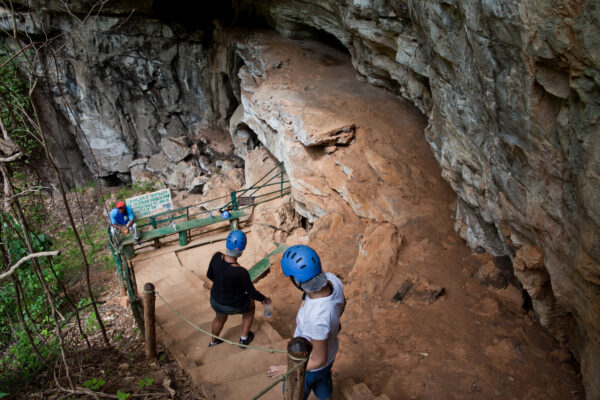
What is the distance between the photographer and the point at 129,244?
834 cm

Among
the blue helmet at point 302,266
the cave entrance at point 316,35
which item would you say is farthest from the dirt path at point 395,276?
the cave entrance at point 316,35

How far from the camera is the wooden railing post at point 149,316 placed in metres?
3.95

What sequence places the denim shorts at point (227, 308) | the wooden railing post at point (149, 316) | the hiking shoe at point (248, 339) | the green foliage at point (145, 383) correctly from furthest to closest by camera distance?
the hiking shoe at point (248, 339) < the denim shorts at point (227, 308) < the wooden railing post at point (149, 316) < the green foliage at point (145, 383)

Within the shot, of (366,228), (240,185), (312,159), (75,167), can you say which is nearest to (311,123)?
(312,159)

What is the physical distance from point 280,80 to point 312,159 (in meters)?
3.50

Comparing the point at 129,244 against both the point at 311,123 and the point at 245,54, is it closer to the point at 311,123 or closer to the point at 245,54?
the point at 311,123

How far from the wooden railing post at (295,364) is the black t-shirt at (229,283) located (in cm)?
161

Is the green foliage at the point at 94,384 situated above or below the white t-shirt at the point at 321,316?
below

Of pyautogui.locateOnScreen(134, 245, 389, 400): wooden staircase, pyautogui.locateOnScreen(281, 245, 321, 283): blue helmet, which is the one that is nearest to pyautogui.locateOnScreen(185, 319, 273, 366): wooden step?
pyautogui.locateOnScreen(134, 245, 389, 400): wooden staircase

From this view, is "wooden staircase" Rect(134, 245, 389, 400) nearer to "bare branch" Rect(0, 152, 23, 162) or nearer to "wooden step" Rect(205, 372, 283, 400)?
"wooden step" Rect(205, 372, 283, 400)

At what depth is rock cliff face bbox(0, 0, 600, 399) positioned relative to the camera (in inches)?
97.1

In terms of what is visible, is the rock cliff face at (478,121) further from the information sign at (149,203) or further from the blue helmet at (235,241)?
the information sign at (149,203)

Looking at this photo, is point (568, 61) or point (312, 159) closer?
point (568, 61)

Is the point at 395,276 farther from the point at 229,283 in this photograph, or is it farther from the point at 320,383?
the point at 320,383
